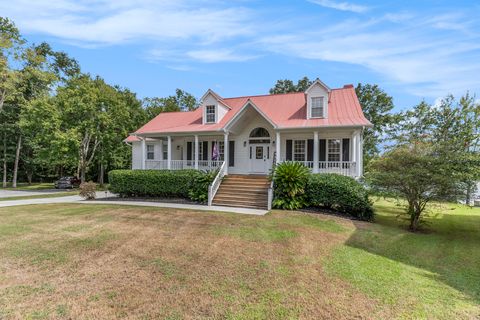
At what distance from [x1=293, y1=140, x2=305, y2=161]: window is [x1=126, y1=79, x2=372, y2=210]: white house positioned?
60 millimetres

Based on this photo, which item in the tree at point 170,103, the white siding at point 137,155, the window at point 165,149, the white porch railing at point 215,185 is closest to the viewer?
the white porch railing at point 215,185

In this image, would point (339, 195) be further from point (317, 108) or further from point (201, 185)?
point (201, 185)

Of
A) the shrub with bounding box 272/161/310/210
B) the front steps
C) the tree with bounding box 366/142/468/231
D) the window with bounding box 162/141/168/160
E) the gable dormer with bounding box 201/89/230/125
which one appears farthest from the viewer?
the window with bounding box 162/141/168/160

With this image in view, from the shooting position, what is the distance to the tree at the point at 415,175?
912 cm

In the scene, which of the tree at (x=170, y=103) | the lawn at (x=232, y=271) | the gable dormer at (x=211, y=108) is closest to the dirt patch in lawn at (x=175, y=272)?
the lawn at (x=232, y=271)

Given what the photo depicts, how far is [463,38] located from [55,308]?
16.8 meters

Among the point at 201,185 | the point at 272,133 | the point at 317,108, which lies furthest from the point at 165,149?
the point at 317,108

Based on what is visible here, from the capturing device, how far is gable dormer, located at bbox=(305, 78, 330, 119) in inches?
615

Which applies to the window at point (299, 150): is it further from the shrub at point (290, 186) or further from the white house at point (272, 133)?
the shrub at point (290, 186)

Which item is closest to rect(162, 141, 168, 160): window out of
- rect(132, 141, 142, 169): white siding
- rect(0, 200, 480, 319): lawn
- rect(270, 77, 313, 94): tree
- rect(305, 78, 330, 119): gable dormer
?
rect(132, 141, 142, 169): white siding

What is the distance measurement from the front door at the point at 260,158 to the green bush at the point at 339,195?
5100mm

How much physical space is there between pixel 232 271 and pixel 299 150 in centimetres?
1239

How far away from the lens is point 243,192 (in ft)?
46.0

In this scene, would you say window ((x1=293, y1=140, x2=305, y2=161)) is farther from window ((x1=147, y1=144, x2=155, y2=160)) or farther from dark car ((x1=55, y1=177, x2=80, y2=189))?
dark car ((x1=55, y1=177, x2=80, y2=189))
